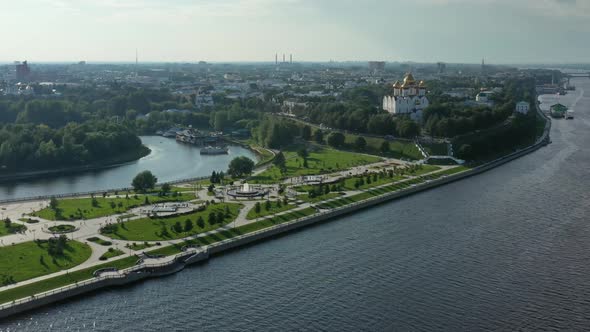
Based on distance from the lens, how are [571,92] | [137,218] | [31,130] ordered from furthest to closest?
[571,92]
[31,130]
[137,218]

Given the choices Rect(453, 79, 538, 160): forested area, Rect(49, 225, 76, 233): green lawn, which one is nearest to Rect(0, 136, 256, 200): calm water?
Rect(49, 225, 76, 233): green lawn

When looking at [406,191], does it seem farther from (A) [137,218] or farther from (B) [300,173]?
(A) [137,218]

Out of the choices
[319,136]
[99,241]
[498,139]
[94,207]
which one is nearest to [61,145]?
[94,207]

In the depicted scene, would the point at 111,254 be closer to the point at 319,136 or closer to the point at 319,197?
the point at 319,197

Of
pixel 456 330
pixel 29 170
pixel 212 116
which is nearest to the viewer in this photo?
pixel 456 330

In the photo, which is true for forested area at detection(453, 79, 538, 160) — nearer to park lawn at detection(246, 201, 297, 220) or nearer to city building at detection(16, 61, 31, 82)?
park lawn at detection(246, 201, 297, 220)

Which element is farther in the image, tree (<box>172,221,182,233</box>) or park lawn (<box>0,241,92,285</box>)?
tree (<box>172,221,182,233</box>)

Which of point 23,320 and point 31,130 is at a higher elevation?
point 31,130

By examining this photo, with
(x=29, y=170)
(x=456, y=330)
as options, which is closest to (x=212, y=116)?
(x=29, y=170)
